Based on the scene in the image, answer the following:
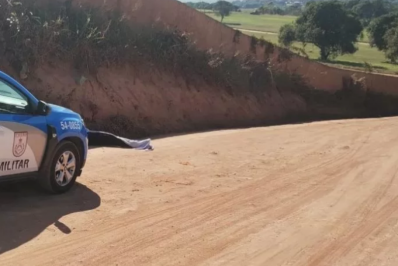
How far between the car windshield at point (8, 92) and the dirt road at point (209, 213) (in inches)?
48.0

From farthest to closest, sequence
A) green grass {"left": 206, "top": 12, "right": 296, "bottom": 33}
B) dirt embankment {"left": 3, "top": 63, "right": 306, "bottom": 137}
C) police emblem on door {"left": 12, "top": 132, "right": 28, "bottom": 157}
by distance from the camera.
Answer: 1. green grass {"left": 206, "top": 12, "right": 296, "bottom": 33}
2. dirt embankment {"left": 3, "top": 63, "right": 306, "bottom": 137}
3. police emblem on door {"left": 12, "top": 132, "right": 28, "bottom": 157}

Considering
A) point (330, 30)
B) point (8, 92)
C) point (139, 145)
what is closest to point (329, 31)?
point (330, 30)

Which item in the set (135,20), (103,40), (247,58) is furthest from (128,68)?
(247,58)

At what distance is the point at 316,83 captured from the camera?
2397 cm

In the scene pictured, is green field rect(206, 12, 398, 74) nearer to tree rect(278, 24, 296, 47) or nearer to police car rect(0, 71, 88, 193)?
tree rect(278, 24, 296, 47)

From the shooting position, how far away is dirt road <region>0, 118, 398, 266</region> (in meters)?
5.72

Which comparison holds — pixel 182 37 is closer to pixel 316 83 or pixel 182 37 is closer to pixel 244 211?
pixel 316 83

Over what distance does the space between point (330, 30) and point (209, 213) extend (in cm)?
4902

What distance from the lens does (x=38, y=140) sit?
679cm

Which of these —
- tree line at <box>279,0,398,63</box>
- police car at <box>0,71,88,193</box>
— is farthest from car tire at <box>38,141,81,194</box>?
tree line at <box>279,0,398,63</box>

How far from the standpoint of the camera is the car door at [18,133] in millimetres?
6305

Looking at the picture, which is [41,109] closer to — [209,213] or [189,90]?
[209,213]

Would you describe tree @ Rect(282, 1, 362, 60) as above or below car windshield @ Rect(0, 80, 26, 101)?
below

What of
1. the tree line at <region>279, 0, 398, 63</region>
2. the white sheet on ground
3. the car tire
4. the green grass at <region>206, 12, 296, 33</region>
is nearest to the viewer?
the car tire
